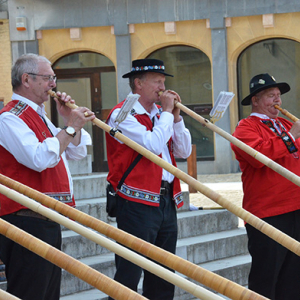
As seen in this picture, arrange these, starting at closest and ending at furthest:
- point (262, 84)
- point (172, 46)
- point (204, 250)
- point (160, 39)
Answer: point (262, 84)
point (204, 250)
point (160, 39)
point (172, 46)

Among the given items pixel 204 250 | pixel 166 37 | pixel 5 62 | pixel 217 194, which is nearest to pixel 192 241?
pixel 204 250

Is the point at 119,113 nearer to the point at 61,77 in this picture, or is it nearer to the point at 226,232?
the point at 226,232

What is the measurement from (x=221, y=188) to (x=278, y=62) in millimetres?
4213

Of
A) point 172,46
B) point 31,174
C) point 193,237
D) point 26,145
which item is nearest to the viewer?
point 26,145

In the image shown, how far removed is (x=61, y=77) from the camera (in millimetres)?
14961

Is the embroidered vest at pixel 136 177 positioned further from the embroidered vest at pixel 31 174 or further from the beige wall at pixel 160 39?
the beige wall at pixel 160 39

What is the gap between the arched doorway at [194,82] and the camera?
14.5 meters

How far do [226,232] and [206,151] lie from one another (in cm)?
796

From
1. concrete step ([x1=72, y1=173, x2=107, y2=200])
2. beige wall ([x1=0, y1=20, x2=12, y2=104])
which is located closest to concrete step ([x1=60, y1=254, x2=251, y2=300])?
concrete step ([x1=72, y1=173, x2=107, y2=200])

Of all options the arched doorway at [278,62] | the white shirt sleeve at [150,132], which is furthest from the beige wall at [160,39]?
the white shirt sleeve at [150,132]

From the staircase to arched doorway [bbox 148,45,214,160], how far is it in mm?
7662

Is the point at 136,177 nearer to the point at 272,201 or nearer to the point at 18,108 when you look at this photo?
the point at 18,108

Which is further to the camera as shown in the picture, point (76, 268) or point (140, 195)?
point (140, 195)

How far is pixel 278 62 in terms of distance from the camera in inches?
559
